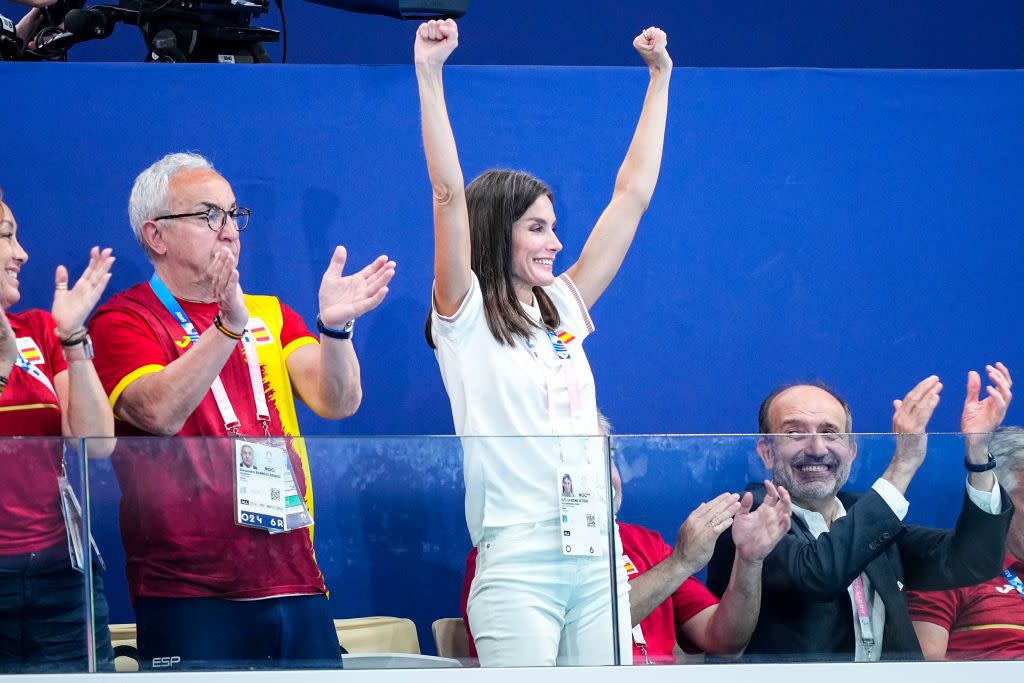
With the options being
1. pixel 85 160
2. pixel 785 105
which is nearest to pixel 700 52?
pixel 785 105

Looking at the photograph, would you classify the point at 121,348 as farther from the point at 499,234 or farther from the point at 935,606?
the point at 935,606

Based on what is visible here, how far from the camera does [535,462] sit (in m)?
2.29

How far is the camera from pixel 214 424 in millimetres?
2531

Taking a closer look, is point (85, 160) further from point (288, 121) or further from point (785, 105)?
point (785, 105)

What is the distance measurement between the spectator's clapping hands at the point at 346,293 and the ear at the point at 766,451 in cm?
71

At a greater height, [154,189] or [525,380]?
[154,189]

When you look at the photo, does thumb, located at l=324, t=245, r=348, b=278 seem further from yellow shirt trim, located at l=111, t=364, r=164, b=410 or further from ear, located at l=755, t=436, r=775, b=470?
ear, located at l=755, t=436, r=775, b=470

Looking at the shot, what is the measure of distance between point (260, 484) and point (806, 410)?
1.10 m

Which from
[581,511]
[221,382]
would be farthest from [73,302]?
[581,511]

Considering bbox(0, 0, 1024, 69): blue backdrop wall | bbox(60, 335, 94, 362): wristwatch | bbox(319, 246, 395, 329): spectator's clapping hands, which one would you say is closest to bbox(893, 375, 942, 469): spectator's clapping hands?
bbox(319, 246, 395, 329): spectator's clapping hands

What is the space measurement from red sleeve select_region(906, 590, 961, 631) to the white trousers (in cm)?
48

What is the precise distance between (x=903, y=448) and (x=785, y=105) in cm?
158

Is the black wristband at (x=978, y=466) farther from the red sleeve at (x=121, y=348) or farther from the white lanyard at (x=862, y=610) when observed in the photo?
the red sleeve at (x=121, y=348)

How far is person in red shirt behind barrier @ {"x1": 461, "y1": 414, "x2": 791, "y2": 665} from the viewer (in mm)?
2299
